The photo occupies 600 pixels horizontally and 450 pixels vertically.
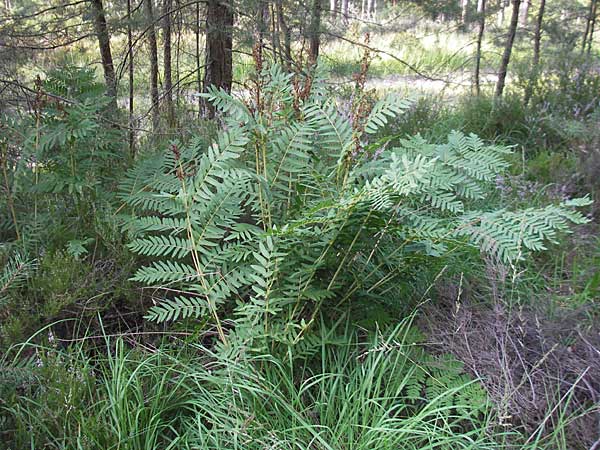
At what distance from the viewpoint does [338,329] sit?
91.3 inches

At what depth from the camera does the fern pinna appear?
2.01m

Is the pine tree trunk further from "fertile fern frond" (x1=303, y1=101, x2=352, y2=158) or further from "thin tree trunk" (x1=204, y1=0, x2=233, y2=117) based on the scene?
"fertile fern frond" (x1=303, y1=101, x2=352, y2=158)

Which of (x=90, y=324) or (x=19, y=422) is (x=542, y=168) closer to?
(x=90, y=324)

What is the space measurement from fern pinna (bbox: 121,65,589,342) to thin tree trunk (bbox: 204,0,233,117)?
212cm

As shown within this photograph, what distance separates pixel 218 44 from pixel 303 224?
3139mm

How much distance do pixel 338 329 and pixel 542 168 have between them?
2.72 metres

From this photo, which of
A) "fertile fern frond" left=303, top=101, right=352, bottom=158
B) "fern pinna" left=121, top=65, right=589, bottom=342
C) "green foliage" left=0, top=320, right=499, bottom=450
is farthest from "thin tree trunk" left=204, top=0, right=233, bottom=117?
"green foliage" left=0, top=320, right=499, bottom=450

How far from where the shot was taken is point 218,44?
455 centimetres

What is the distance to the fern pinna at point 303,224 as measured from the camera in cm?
201

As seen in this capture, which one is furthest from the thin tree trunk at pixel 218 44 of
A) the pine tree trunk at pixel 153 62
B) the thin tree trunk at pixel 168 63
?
the pine tree trunk at pixel 153 62

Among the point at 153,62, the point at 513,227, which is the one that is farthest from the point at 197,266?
the point at 153,62

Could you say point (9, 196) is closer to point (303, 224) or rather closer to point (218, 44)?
point (303, 224)

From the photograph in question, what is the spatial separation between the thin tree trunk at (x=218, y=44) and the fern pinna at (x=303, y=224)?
83.5 inches

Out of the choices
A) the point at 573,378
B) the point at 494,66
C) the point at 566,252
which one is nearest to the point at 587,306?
the point at 573,378
